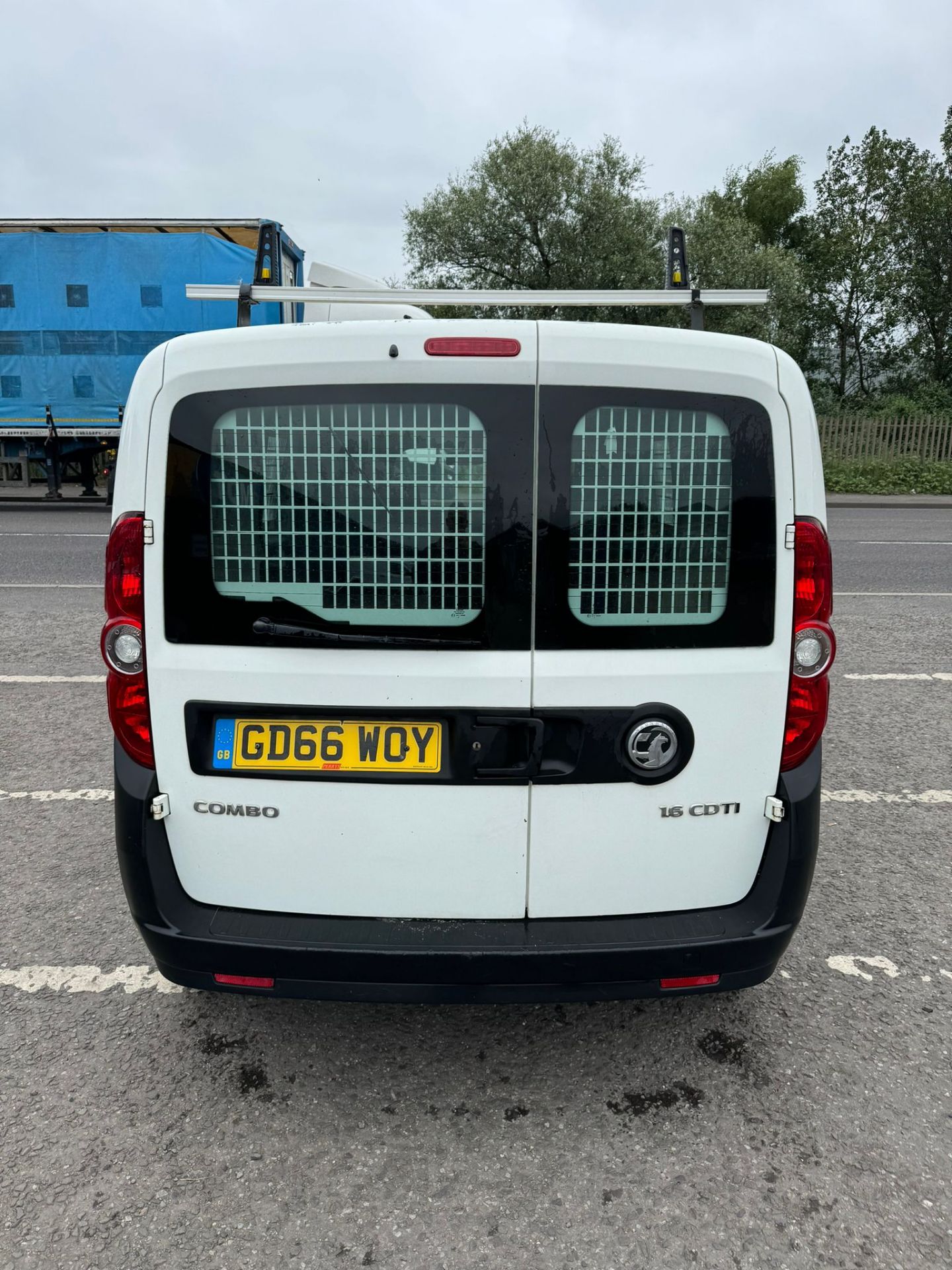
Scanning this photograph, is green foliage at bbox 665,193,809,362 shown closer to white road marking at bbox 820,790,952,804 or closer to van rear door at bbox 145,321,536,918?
white road marking at bbox 820,790,952,804

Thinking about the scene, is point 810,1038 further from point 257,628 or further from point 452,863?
point 257,628

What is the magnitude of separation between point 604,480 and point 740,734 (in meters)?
0.70

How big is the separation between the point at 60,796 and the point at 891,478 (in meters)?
23.7

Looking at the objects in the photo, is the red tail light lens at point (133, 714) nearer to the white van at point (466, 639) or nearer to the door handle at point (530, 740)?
the white van at point (466, 639)

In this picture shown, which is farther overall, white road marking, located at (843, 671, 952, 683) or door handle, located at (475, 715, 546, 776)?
white road marking, located at (843, 671, 952, 683)

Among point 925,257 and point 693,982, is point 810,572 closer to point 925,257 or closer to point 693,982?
point 693,982

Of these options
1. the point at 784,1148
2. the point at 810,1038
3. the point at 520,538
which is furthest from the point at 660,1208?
the point at 520,538

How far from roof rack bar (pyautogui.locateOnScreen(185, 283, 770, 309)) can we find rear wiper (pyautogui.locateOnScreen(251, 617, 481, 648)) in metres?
0.87

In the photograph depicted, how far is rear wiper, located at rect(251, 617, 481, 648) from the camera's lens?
2172 millimetres

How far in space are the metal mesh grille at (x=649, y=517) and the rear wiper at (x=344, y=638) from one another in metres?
0.30

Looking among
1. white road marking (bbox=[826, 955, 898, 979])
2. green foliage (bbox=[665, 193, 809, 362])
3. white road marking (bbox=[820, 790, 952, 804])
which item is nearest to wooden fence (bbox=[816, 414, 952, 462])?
green foliage (bbox=[665, 193, 809, 362])

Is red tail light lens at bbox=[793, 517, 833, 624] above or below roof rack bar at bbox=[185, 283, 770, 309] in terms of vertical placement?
below

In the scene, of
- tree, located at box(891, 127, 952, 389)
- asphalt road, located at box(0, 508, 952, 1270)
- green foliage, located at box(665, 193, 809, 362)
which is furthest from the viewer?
tree, located at box(891, 127, 952, 389)

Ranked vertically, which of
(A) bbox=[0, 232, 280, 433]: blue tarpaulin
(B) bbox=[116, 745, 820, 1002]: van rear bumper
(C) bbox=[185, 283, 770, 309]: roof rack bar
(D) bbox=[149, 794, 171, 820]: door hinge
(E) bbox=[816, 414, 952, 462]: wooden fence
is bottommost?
(B) bbox=[116, 745, 820, 1002]: van rear bumper
